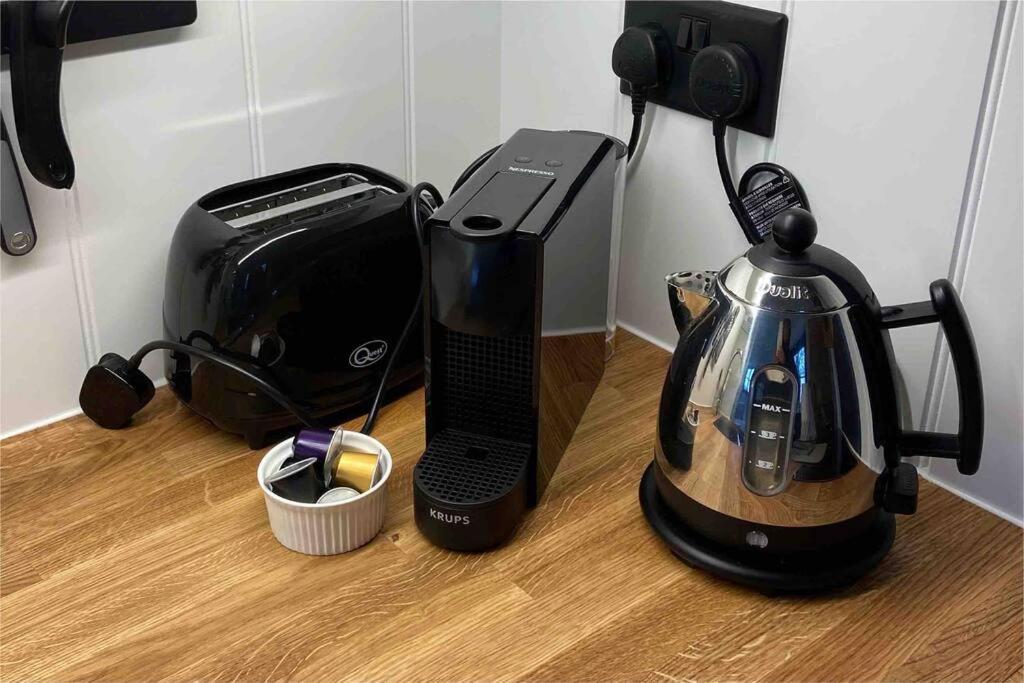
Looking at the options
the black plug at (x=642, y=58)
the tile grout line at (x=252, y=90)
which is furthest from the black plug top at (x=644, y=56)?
the tile grout line at (x=252, y=90)

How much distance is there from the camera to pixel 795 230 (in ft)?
2.39

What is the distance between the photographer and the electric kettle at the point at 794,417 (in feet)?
2.38

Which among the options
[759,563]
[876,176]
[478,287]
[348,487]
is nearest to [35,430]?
[348,487]

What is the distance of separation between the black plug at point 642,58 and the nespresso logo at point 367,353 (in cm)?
32

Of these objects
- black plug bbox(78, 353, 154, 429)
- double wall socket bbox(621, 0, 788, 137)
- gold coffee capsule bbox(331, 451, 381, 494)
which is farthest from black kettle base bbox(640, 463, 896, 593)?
black plug bbox(78, 353, 154, 429)

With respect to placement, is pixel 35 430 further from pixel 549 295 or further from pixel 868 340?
pixel 868 340

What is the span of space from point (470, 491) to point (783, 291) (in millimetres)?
261

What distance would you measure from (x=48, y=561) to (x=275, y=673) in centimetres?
21

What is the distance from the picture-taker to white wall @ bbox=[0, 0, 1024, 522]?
0.82m

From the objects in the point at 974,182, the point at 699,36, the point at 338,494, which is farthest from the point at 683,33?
the point at 338,494

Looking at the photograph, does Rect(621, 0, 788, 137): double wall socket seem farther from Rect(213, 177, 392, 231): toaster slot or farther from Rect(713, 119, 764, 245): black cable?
Rect(213, 177, 392, 231): toaster slot

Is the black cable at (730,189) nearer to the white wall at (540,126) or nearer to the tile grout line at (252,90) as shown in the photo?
the white wall at (540,126)

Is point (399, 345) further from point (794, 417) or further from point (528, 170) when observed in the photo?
point (794, 417)

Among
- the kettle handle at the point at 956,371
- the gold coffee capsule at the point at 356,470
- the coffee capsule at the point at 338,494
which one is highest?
the kettle handle at the point at 956,371
